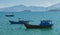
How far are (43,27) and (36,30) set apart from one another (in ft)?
2.34

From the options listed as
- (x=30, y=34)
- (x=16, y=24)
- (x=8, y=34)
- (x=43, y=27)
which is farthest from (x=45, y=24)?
(x=16, y=24)

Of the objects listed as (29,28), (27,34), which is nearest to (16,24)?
(29,28)

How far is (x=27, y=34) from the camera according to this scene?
50.1 feet

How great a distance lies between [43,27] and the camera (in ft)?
57.5

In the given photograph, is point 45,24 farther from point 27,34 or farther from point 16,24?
point 16,24

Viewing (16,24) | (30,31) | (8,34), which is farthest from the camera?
(16,24)

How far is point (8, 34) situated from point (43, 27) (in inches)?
148

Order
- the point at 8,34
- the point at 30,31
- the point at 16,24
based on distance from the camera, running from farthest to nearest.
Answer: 1. the point at 16,24
2. the point at 30,31
3. the point at 8,34

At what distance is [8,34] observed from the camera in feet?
47.9

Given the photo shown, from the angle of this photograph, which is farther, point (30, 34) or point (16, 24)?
point (16, 24)

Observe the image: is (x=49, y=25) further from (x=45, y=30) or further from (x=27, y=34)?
(x=27, y=34)

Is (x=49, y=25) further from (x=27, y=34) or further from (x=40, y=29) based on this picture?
(x=27, y=34)

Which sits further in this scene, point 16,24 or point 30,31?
point 16,24

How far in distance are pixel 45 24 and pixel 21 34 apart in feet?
9.63
